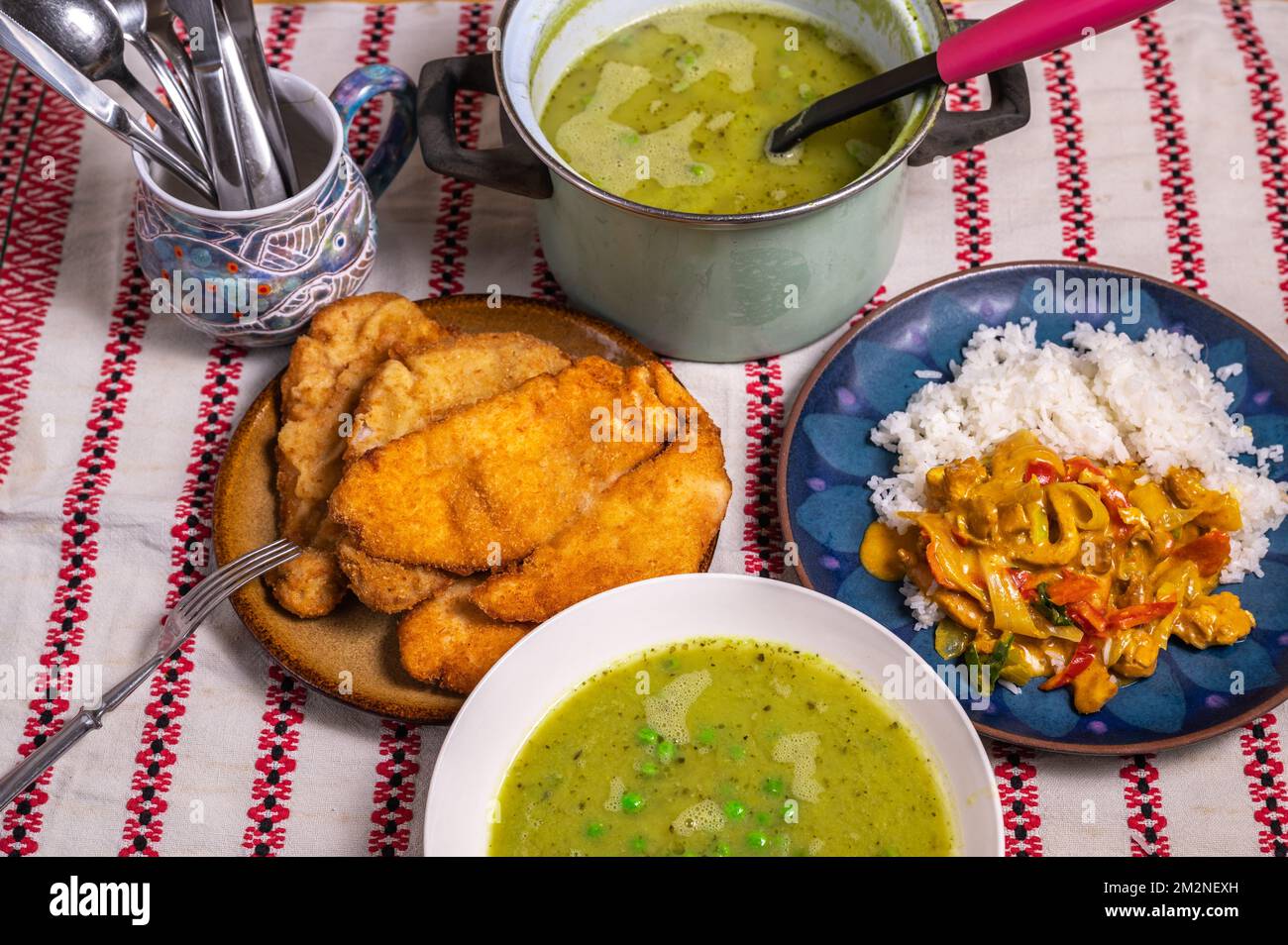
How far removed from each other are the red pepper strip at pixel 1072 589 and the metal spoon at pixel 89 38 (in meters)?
2.21

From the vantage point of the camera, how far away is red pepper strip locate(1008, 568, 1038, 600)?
2854 mm

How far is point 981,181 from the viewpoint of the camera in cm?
364

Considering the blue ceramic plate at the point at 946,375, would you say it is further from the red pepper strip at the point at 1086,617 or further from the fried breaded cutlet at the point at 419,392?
the fried breaded cutlet at the point at 419,392

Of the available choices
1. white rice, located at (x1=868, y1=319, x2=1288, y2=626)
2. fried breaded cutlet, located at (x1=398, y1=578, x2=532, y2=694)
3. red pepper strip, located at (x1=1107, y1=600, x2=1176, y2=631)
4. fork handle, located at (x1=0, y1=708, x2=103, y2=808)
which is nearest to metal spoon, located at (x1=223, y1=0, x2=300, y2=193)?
fried breaded cutlet, located at (x1=398, y1=578, x2=532, y2=694)

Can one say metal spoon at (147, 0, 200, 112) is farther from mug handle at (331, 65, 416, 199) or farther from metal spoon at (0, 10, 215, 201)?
mug handle at (331, 65, 416, 199)

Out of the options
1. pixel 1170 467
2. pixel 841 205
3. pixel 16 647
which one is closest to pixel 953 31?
pixel 841 205

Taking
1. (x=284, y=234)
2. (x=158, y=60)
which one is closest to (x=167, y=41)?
(x=158, y=60)

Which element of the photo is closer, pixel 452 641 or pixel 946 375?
pixel 452 641

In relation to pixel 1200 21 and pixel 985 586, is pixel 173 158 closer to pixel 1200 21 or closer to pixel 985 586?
pixel 985 586

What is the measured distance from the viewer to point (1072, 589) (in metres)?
2.82

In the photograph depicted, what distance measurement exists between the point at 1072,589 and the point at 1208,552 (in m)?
0.33

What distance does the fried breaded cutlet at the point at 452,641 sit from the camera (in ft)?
8.99

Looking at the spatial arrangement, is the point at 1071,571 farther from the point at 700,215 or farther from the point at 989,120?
the point at 700,215

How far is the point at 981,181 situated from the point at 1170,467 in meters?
1.06
